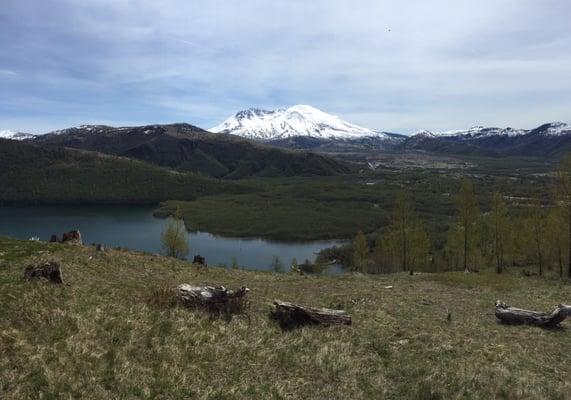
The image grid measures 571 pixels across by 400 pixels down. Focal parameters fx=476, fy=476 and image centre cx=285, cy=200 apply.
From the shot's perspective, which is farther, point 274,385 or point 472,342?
point 472,342

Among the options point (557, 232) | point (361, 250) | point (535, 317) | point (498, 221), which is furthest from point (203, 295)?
point (361, 250)

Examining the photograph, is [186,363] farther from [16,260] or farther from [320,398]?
[16,260]

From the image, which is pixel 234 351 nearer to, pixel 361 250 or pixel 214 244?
pixel 361 250

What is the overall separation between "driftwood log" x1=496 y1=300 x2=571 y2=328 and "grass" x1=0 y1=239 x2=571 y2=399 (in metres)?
0.73

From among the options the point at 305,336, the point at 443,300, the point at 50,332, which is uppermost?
the point at 50,332

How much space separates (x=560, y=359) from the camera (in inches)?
796

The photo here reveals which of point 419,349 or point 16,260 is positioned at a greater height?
point 16,260

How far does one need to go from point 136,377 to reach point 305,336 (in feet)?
25.4

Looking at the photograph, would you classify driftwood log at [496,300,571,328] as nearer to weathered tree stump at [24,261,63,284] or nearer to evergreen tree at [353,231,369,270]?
weathered tree stump at [24,261,63,284]

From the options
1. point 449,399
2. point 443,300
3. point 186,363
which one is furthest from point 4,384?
point 443,300

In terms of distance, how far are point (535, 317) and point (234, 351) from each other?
17.8 meters

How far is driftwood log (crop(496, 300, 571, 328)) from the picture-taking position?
1005 inches

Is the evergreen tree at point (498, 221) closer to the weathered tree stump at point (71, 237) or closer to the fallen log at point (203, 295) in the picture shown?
the weathered tree stump at point (71, 237)

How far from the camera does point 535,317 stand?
2595 cm
